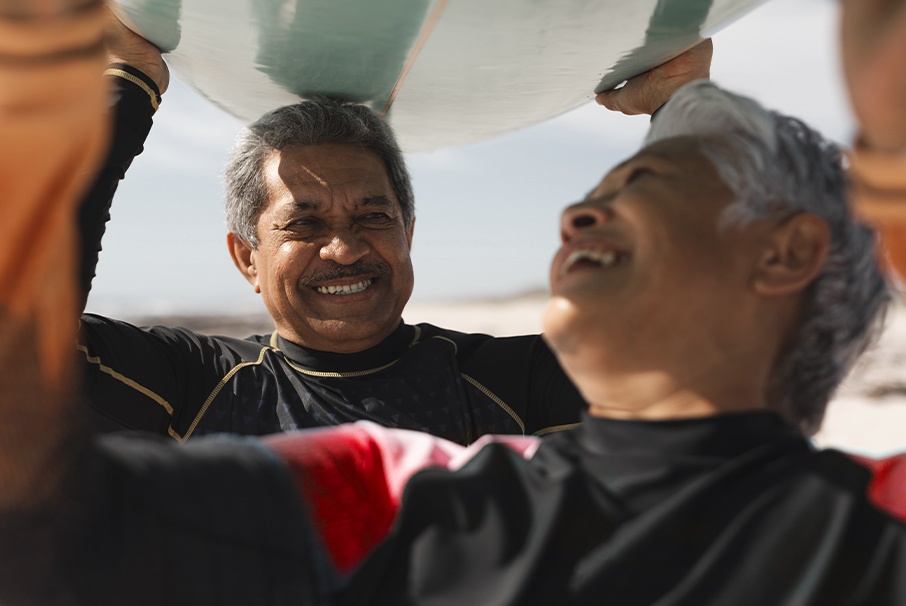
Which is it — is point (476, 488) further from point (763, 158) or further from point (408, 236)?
point (408, 236)

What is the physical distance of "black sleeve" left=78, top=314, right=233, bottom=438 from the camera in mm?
1749

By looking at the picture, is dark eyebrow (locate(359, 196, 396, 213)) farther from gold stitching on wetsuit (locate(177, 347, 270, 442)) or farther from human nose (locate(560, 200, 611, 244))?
human nose (locate(560, 200, 611, 244))

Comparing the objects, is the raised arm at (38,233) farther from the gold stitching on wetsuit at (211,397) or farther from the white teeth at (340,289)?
the white teeth at (340,289)

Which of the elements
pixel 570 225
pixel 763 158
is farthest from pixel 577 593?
pixel 763 158

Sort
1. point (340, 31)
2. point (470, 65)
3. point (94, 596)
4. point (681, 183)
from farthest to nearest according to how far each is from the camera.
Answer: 1. point (470, 65)
2. point (340, 31)
3. point (681, 183)
4. point (94, 596)

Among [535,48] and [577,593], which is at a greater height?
[535,48]

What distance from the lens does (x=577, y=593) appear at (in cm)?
93

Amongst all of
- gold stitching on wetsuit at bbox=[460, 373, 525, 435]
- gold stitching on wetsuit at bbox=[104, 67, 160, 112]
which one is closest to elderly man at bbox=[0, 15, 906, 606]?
gold stitching on wetsuit at bbox=[460, 373, 525, 435]

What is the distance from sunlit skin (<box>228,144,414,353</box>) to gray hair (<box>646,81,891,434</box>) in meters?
1.00

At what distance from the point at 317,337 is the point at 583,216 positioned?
1013 mm

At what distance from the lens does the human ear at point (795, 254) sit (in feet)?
3.53

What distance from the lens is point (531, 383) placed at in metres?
1.99

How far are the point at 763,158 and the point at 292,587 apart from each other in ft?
2.44

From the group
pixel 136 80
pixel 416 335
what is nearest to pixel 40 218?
pixel 136 80
